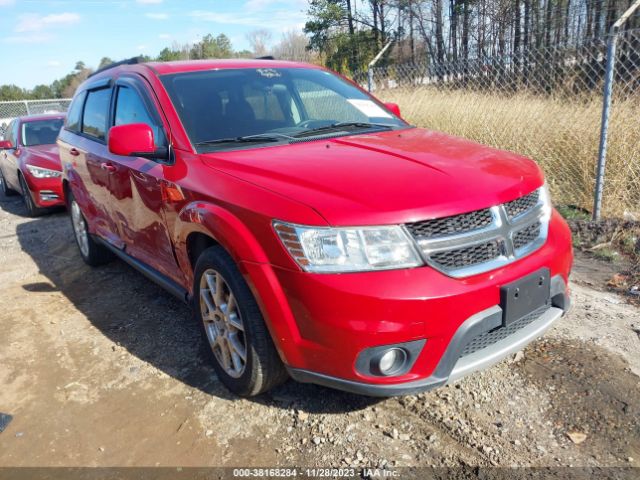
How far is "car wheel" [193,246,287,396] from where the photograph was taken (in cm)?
240

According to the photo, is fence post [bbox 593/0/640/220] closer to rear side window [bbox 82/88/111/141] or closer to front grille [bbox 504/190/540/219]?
front grille [bbox 504/190/540/219]

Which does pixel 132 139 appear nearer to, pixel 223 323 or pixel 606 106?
pixel 223 323

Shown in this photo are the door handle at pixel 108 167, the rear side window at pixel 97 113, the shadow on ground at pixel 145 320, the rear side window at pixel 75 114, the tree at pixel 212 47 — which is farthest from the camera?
the tree at pixel 212 47

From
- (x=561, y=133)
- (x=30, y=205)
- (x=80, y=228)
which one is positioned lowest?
(x=30, y=205)

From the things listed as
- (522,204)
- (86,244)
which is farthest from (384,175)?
(86,244)

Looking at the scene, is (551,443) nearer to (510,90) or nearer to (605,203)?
(605,203)

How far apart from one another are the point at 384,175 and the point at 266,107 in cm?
133

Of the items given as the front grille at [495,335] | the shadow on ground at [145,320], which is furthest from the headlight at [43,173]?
the front grille at [495,335]

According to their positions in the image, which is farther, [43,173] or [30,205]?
[30,205]

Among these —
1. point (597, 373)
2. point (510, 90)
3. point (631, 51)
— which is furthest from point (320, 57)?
point (597, 373)

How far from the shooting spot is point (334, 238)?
6.79 feet

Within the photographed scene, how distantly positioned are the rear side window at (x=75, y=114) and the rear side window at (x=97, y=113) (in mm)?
158

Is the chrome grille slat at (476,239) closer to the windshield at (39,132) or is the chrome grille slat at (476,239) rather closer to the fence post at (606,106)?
the fence post at (606,106)

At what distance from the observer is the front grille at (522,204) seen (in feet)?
7.68
